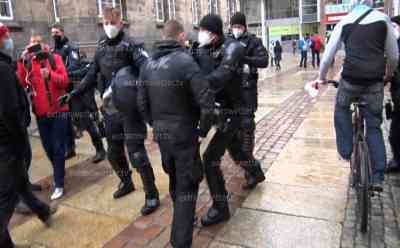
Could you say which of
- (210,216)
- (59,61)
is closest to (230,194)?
(210,216)

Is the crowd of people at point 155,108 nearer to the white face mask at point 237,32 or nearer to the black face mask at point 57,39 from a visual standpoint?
the white face mask at point 237,32

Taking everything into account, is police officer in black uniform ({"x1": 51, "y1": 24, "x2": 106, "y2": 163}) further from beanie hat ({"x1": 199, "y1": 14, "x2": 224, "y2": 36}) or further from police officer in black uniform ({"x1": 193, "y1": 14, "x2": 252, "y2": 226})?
beanie hat ({"x1": 199, "y1": 14, "x2": 224, "y2": 36})

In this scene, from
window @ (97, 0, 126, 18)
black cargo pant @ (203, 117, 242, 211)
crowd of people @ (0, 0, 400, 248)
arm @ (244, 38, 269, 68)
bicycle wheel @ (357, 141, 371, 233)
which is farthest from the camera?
window @ (97, 0, 126, 18)

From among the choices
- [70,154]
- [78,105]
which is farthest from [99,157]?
[78,105]

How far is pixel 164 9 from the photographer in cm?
1834

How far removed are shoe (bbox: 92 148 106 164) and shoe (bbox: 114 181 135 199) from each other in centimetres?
153

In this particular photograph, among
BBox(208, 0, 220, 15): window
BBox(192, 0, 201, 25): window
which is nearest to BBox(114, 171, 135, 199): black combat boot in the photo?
BBox(192, 0, 201, 25): window

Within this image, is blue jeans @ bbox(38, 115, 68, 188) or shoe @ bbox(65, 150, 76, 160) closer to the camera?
blue jeans @ bbox(38, 115, 68, 188)

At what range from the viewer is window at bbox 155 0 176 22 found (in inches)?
699

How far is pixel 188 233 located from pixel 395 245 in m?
1.76

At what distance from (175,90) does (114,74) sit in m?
1.36

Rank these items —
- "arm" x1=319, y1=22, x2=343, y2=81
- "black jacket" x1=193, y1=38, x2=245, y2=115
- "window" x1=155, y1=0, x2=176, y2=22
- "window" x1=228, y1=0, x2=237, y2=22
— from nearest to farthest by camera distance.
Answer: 1. "black jacket" x1=193, y1=38, x2=245, y2=115
2. "arm" x1=319, y1=22, x2=343, y2=81
3. "window" x1=155, y1=0, x2=176, y2=22
4. "window" x1=228, y1=0, x2=237, y2=22

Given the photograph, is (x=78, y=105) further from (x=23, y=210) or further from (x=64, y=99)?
(x=23, y=210)

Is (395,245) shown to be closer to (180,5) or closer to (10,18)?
(10,18)
